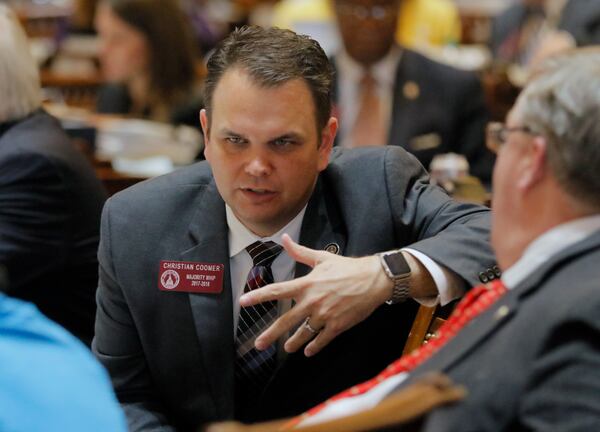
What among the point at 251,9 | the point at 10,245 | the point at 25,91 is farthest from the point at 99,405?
the point at 251,9

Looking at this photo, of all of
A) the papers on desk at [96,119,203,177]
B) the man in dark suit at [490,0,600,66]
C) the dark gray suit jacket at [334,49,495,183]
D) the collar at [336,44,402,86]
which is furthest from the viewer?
the man in dark suit at [490,0,600,66]

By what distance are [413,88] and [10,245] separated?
1911 mm

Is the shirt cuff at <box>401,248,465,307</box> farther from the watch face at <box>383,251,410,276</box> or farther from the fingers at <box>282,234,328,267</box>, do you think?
the fingers at <box>282,234,328,267</box>

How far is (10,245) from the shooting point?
8.57 ft

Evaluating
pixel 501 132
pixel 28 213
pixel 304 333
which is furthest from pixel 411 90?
pixel 501 132

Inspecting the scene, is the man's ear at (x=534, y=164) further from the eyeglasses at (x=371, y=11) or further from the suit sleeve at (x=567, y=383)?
the eyeglasses at (x=371, y=11)

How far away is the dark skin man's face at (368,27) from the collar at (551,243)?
105 inches

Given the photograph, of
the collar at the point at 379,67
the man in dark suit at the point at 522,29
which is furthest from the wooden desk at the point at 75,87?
the man in dark suit at the point at 522,29

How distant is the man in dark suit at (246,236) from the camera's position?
1.90 metres

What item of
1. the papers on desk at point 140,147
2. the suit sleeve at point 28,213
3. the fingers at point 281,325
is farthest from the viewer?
the papers on desk at point 140,147

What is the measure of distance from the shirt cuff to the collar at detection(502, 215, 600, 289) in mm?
375

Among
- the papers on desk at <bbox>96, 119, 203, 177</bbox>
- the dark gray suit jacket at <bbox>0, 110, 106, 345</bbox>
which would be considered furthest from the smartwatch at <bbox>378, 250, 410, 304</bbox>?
the papers on desk at <bbox>96, 119, 203, 177</bbox>

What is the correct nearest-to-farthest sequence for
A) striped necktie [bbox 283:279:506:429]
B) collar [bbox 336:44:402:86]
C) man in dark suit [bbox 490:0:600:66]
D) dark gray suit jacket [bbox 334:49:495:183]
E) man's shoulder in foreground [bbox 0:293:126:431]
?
man's shoulder in foreground [bbox 0:293:126:431]
striped necktie [bbox 283:279:506:429]
dark gray suit jacket [bbox 334:49:495:183]
collar [bbox 336:44:402:86]
man in dark suit [bbox 490:0:600:66]

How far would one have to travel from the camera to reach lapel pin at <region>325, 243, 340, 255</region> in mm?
2002
